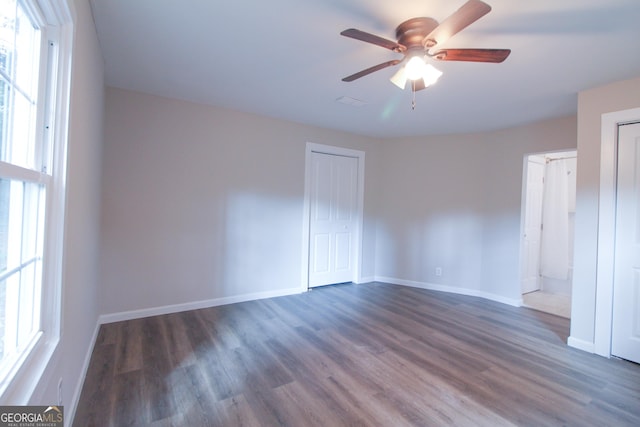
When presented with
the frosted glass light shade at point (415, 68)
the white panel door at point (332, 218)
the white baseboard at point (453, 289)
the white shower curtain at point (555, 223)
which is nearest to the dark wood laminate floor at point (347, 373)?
the white baseboard at point (453, 289)

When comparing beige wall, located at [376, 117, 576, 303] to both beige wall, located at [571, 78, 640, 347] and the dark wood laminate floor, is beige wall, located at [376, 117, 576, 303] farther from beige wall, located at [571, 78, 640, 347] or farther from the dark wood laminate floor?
the dark wood laminate floor

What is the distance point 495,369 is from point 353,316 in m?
1.45

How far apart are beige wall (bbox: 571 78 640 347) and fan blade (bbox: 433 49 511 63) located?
168cm

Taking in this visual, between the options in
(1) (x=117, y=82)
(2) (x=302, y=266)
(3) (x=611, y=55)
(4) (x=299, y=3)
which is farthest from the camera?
(2) (x=302, y=266)

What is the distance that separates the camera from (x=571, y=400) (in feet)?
6.34

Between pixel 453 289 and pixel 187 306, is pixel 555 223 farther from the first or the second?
pixel 187 306

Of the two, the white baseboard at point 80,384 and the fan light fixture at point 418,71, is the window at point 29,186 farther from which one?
the fan light fixture at point 418,71

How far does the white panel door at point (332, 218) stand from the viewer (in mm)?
4328

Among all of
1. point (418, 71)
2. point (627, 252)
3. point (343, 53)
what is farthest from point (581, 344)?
point (343, 53)

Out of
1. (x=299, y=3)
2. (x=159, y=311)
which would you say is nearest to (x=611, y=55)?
(x=299, y=3)

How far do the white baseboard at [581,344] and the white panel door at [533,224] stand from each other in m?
1.89

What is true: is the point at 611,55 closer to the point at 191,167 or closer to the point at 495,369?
the point at 495,369

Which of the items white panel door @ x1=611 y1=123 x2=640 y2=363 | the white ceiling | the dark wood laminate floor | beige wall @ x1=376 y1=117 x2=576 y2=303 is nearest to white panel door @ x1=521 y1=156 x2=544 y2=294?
beige wall @ x1=376 y1=117 x2=576 y2=303

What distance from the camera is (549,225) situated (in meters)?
4.70
